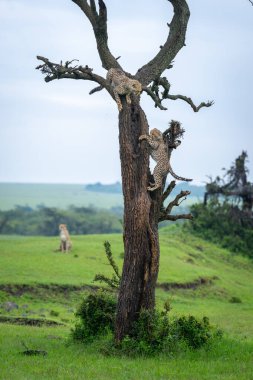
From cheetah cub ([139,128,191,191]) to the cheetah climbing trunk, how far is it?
0.31m

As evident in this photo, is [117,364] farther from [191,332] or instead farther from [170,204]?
[170,204]

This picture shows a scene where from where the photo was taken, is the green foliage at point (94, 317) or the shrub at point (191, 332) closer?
the shrub at point (191, 332)

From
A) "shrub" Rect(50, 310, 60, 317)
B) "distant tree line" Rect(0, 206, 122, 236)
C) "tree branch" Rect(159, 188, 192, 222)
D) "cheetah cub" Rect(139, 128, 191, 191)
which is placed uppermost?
"cheetah cub" Rect(139, 128, 191, 191)

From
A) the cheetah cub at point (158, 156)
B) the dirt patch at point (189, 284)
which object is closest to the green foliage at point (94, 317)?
the cheetah cub at point (158, 156)

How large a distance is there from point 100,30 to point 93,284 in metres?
16.2

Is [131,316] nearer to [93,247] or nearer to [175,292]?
[175,292]

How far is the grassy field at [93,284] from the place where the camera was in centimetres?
1480

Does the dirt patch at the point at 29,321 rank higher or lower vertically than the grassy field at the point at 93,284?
lower

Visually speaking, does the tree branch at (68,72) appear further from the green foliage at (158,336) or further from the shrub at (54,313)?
the shrub at (54,313)

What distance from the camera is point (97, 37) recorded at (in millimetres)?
18188

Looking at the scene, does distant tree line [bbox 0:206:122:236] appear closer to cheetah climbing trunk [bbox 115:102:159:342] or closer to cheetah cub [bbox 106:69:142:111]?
cheetah cub [bbox 106:69:142:111]

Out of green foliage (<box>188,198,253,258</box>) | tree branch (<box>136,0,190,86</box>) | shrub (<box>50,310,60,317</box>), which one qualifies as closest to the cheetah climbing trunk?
tree branch (<box>136,0,190,86</box>)

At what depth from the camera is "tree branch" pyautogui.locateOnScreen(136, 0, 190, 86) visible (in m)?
18.4

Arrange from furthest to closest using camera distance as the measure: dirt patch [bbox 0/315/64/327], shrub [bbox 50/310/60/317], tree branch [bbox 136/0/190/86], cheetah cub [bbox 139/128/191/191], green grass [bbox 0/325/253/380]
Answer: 1. shrub [bbox 50/310/60/317]
2. dirt patch [bbox 0/315/64/327]
3. tree branch [bbox 136/0/190/86]
4. cheetah cub [bbox 139/128/191/191]
5. green grass [bbox 0/325/253/380]
